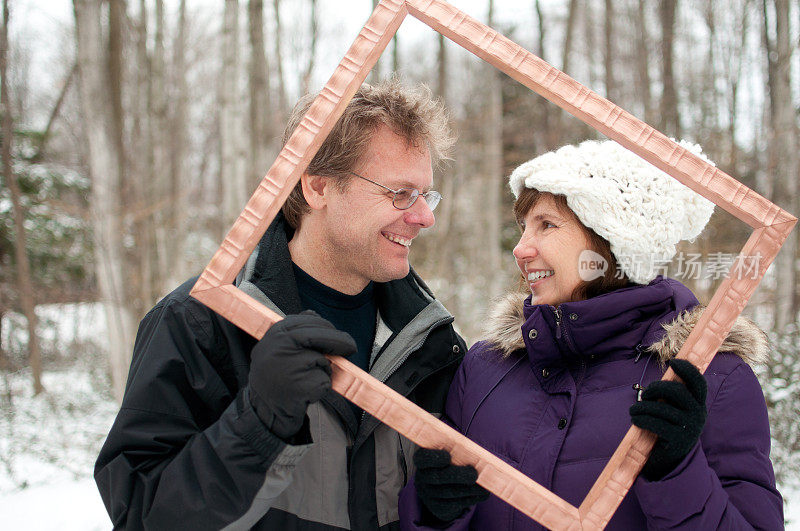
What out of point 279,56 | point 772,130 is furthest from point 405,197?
point 279,56

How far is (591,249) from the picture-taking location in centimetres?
186

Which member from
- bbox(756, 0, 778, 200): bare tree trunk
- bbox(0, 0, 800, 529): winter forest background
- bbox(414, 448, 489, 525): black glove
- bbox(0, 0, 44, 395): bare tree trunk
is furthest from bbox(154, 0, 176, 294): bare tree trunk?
bbox(414, 448, 489, 525): black glove

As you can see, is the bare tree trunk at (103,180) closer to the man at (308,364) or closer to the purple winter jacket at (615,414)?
the man at (308,364)

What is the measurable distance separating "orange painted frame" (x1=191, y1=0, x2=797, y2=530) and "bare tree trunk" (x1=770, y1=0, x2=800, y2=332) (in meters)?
6.51

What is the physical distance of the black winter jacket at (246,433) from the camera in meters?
1.53

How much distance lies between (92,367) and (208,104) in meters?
13.6

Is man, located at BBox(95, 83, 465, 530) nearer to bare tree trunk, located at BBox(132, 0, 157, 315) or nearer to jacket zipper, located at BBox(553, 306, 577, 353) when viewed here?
jacket zipper, located at BBox(553, 306, 577, 353)

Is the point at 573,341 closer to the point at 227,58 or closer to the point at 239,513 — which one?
the point at 239,513

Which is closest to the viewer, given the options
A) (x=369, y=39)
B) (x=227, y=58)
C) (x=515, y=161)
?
(x=369, y=39)

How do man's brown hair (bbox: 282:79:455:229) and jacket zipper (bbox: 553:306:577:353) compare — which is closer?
jacket zipper (bbox: 553:306:577:353)

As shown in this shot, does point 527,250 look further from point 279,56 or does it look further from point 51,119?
point 279,56

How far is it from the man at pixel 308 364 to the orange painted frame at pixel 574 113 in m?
0.18

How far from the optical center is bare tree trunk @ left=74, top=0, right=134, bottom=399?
6.11 metres

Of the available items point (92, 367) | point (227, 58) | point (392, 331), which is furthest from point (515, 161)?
point (392, 331)
